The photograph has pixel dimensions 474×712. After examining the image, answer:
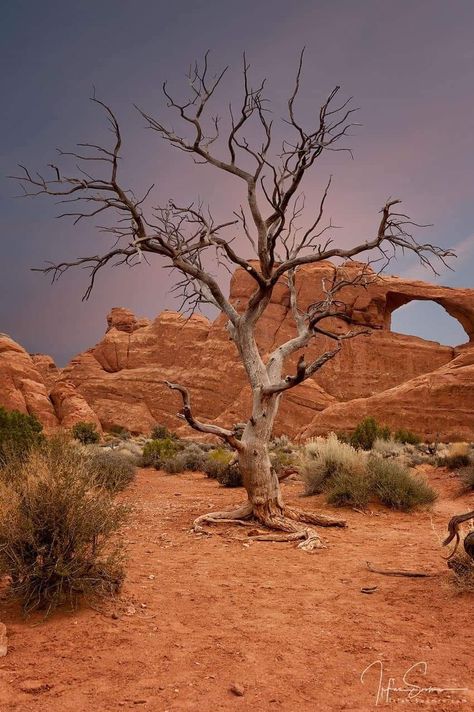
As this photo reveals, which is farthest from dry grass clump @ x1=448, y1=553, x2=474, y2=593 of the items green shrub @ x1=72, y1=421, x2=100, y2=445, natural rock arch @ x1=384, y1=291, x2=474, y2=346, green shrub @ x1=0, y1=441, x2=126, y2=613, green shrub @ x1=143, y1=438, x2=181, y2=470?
natural rock arch @ x1=384, y1=291, x2=474, y2=346

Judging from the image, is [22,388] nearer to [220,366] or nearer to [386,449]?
[220,366]

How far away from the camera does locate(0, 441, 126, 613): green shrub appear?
14.4 ft

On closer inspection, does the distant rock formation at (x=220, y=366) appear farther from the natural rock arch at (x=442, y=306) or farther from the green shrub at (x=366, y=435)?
the green shrub at (x=366, y=435)

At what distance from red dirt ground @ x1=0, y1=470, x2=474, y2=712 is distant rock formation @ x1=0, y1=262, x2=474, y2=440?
2738cm

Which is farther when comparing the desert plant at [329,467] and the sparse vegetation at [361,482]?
the desert plant at [329,467]

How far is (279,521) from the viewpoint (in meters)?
8.28

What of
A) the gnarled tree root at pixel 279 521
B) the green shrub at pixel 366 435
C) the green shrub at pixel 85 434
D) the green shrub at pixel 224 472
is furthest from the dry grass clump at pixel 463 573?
the green shrub at pixel 85 434

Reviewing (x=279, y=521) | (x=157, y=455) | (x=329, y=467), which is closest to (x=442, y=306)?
(x=157, y=455)

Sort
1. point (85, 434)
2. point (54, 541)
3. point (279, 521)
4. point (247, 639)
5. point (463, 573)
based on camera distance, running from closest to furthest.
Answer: point (247, 639)
point (54, 541)
point (463, 573)
point (279, 521)
point (85, 434)

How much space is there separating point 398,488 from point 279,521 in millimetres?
3423

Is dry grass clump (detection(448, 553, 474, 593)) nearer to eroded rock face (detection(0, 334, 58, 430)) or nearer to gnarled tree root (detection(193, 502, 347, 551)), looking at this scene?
gnarled tree root (detection(193, 502, 347, 551))

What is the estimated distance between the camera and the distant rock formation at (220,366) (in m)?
37.5

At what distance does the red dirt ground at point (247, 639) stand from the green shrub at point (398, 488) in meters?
3.54
